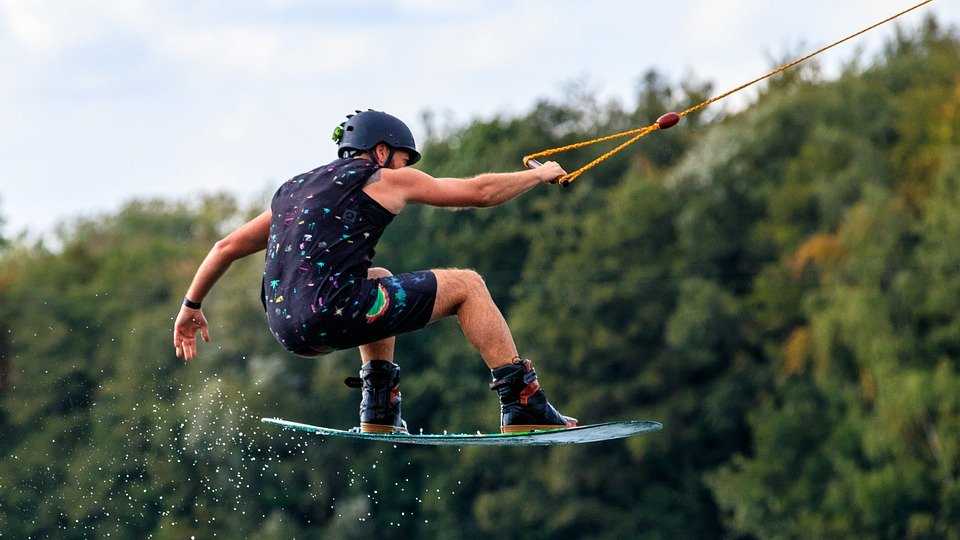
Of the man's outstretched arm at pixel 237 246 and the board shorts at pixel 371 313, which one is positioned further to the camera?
the man's outstretched arm at pixel 237 246

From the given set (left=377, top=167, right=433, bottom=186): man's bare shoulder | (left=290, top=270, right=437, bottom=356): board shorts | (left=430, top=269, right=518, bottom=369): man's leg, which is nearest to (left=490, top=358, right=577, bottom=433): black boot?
(left=430, top=269, right=518, bottom=369): man's leg

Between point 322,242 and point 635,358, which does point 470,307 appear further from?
point 635,358

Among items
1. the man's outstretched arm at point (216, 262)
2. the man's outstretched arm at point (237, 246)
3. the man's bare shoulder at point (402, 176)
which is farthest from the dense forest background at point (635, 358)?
the man's bare shoulder at point (402, 176)

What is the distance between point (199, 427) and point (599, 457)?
8945 millimetres

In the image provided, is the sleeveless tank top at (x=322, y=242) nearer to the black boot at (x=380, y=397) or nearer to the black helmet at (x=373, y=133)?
the black helmet at (x=373, y=133)

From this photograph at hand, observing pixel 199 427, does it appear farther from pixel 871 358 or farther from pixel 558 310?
pixel 871 358

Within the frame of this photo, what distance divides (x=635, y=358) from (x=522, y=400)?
115 ft

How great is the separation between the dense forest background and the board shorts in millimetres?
26479

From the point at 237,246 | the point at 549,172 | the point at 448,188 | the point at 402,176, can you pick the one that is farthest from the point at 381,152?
the point at 237,246

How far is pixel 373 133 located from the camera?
34.2ft

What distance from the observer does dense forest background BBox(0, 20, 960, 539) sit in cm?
3966

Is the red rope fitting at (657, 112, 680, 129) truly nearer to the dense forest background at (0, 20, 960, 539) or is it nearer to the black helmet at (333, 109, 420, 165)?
the black helmet at (333, 109, 420, 165)

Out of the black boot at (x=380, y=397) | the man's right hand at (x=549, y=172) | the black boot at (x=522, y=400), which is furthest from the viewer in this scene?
the black boot at (x=380, y=397)

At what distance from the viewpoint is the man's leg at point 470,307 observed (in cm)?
1045
